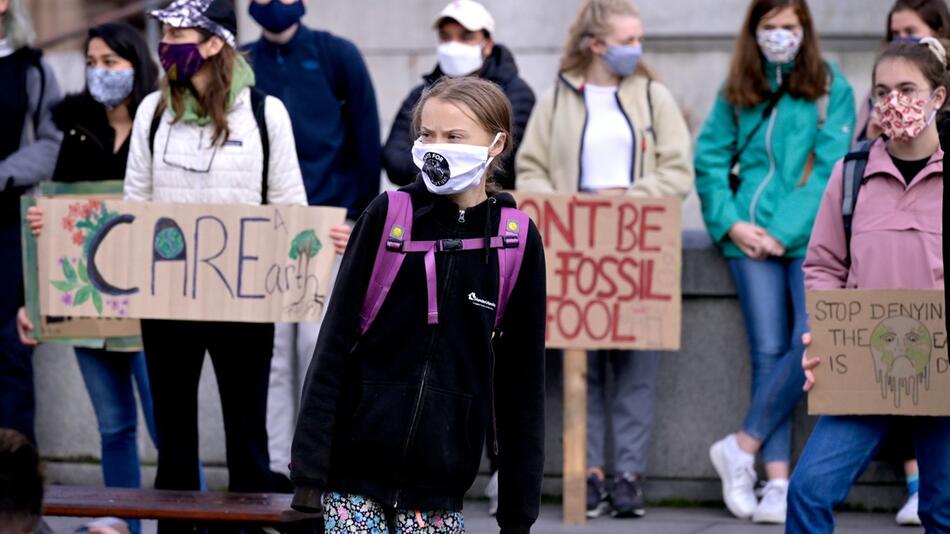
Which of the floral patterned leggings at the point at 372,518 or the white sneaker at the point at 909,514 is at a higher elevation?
the floral patterned leggings at the point at 372,518

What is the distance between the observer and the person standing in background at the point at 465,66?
7.68 m

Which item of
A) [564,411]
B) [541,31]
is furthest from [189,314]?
[541,31]

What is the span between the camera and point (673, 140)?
7730 millimetres

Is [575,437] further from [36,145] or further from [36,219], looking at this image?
[36,145]

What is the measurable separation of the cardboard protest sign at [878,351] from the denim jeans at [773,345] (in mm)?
1511

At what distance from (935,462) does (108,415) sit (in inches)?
137

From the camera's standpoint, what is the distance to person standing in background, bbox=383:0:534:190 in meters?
7.68

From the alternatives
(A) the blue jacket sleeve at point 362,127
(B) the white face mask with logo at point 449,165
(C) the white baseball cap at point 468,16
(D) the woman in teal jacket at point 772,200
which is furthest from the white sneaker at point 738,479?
(B) the white face mask with logo at point 449,165

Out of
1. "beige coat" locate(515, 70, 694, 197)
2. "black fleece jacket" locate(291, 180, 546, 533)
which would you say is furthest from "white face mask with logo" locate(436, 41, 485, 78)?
"black fleece jacket" locate(291, 180, 546, 533)

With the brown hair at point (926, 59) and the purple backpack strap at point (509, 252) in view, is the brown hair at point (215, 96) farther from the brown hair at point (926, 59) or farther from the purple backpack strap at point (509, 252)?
the brown hair at point (926, 59)

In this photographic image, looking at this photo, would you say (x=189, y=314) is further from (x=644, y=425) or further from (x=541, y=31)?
(x=541, y=31)

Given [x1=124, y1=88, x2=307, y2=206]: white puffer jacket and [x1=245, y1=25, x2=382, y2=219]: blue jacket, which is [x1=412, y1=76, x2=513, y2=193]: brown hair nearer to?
[x1=124, y1=88, x2=307, y2=206]: white puffer jacket

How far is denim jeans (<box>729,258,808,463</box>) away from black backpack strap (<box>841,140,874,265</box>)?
1601mm

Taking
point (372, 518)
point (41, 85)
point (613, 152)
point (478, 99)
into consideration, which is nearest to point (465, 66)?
point (613, 152)
